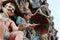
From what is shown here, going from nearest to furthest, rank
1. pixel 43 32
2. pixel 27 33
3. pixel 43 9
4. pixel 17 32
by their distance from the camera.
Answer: pixel 17 32
pixel 27 33
pixel 43 32
pixel 43 9

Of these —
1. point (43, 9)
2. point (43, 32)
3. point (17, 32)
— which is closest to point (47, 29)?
point (43, 32)

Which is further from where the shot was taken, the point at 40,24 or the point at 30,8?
the point at 30,8

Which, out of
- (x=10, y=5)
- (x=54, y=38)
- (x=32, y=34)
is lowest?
(x=54, y=38)

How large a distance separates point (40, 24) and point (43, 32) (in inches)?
2.8

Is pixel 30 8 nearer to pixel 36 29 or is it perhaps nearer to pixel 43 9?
pixel 43 9

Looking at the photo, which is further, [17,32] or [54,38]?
[54,38]

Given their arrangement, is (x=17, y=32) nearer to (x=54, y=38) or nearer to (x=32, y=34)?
(x=32, y=34)

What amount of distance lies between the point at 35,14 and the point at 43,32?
174 mm

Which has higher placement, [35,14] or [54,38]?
[35,14]

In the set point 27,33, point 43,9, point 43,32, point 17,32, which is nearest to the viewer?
point 17,32

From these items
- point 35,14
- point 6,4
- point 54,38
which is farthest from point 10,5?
point 54,38

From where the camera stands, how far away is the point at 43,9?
3.31 metres

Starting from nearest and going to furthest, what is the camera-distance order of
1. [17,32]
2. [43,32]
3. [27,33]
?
[17,32] < [27,33] < [43,32]

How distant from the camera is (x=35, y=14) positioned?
3113mm
